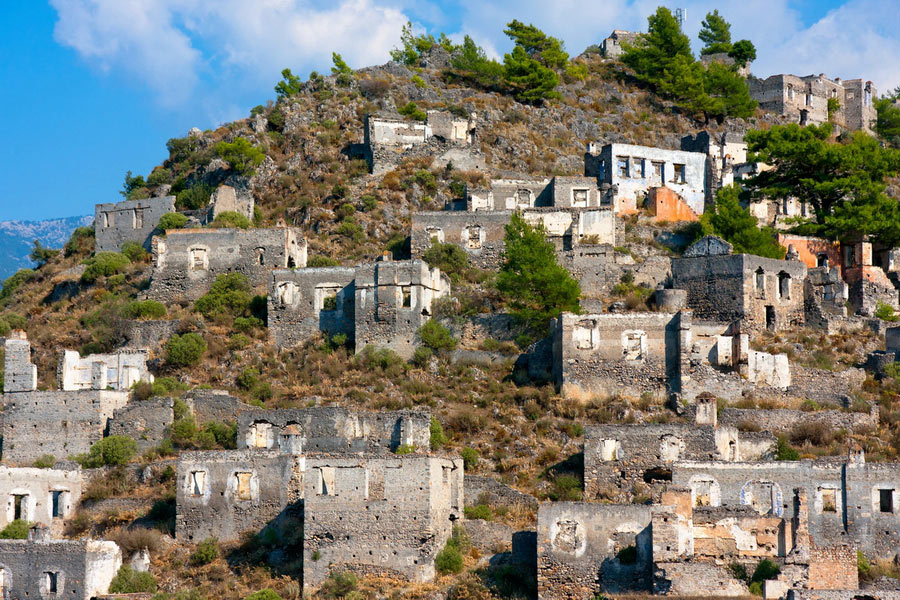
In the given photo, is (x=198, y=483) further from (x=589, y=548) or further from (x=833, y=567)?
(x=833, y=567)

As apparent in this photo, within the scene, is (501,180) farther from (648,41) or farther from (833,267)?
(648,41)

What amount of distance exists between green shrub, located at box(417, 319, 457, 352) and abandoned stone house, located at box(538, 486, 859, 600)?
1680 centimetres

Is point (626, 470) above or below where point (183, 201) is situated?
below

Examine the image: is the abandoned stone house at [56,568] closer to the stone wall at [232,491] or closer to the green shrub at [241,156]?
the stone wall at [232,491]

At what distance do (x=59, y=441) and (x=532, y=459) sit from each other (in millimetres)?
16405

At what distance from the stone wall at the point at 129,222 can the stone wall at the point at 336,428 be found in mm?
22428

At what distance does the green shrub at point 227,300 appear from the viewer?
59.9m

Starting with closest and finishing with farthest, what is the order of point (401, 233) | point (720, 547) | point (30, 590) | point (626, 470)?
point (720, 547), point (30, 590), point (626, 470), point (401, 233)

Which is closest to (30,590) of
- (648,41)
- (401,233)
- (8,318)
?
(8,318)

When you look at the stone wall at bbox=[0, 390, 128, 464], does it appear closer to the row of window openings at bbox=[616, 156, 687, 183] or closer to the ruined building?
the ruined building

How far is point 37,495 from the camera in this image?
47.9 metres

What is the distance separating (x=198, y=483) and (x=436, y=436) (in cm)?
799

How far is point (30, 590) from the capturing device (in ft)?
139

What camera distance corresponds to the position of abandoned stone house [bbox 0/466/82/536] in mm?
47625
